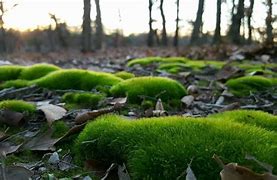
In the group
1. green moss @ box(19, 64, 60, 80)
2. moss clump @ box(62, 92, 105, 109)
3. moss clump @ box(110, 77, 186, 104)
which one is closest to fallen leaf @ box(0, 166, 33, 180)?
moss clump @ box(62, 92, 105, 109)

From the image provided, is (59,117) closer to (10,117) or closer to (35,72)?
(10,117)

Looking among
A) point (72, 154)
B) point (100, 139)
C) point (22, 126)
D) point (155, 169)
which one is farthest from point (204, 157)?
point (22, 126)

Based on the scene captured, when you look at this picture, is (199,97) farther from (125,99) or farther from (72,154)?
(72,154)

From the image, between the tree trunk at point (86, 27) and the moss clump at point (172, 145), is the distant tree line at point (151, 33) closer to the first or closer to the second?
the tree trunk at point (86, 27)

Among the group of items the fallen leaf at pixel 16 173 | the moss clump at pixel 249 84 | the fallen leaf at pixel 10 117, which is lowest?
the moss clump at pixel 249 84

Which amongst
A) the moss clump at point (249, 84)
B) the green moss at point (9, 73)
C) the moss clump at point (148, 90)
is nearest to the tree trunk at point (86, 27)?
the green moss at point (9, 73)

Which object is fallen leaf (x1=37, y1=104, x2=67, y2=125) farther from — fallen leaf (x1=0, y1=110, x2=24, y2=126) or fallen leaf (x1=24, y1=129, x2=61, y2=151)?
fallen leaf (x1=24, y1=129, x2=61, y2=151)

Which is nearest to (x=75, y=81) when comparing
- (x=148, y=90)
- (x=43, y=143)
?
(x=148, y=90)
